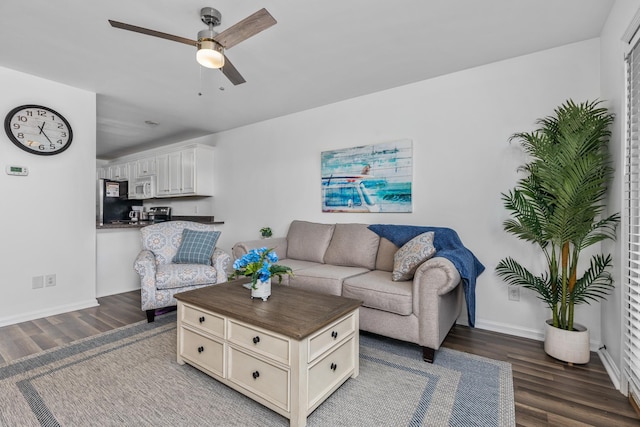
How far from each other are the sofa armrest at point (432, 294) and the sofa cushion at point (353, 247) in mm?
874

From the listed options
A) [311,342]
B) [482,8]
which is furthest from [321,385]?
[482,8]

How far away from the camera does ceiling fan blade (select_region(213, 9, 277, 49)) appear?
5.45ft

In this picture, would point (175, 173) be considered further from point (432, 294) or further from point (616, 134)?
point (616, 134)

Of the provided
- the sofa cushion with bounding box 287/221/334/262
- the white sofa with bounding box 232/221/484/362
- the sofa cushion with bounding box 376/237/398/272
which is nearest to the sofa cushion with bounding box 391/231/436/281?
the white sofa with bounding box 232/221/484/362

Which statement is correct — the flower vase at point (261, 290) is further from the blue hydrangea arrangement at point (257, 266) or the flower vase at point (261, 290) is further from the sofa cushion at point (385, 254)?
the sofa cushion at point (385, 254)

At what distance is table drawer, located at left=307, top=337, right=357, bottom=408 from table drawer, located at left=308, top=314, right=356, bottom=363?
5cm

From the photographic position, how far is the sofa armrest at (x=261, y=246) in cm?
331

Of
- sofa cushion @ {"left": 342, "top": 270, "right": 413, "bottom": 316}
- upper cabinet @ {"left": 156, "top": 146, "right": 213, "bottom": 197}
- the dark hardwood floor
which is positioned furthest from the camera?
upper cabinet @ {"left": 156, "top": 146, "right": 213, "bottom": 197}

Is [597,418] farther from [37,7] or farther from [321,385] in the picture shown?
[37,7]

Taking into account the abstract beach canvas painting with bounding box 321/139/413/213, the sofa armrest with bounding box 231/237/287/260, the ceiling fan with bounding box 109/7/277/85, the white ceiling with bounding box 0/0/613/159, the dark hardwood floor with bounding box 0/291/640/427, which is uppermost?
the white ceiling with bounding box 0/0/613/159

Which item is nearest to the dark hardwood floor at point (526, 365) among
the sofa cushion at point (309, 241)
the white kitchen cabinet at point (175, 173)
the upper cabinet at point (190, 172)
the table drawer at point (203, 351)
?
the table drawer at point (203, 351)

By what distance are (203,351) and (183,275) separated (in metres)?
1.24

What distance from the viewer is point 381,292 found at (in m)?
2.32

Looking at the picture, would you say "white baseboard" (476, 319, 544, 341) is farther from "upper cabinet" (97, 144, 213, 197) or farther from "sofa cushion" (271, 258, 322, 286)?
"upper cabinet" (97, 144, 213, 197)
